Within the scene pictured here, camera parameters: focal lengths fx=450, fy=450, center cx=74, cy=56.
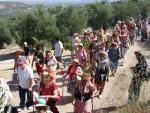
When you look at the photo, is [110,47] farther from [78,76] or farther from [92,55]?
[78,76]

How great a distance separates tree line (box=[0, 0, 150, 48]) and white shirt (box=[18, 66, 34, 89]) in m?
17.3

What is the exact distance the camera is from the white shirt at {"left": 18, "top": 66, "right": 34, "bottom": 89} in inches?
496

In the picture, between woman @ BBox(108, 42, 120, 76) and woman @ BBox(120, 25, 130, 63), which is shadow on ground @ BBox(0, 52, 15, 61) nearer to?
woman @ BBox(120, 25, 130, 63)

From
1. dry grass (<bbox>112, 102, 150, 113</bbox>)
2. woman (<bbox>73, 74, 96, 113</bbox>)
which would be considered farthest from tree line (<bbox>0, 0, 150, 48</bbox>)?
woman (<bbox>73, 74, 96, 113</bbox>)

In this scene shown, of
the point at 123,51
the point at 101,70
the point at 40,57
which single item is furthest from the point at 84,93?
the point at 123,51

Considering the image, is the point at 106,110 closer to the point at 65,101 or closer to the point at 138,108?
the point at 65,101

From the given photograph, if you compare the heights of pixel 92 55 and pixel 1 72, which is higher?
pixel 92 55

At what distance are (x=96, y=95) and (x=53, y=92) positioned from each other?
17.3 ft

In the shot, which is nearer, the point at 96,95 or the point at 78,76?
the point at 78,76

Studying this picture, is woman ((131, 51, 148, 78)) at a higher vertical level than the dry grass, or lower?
higher

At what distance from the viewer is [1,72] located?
Result: 2109 centimetres

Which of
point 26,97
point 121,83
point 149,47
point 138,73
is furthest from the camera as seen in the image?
point 149,47

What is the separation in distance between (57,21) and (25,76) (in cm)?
3243

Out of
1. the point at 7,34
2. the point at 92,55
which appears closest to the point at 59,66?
the point at 92,55
